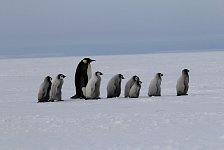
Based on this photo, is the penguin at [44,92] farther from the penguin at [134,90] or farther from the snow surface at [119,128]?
the snow surface at [119,128]

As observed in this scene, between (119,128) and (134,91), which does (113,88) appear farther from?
(119,128)

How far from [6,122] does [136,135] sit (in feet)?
8.29

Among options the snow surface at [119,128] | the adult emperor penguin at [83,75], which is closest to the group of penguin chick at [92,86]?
the adult emperor penguin at [83,75]

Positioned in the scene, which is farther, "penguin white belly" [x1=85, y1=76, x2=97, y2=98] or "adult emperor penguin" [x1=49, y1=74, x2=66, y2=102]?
"adult emperor penguin" [x1=49, y1=74, x2=66, y2=102]

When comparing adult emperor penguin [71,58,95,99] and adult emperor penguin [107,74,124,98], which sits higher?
adult emperor penguin [71,58,95,99]

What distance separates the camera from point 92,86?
11.2 meters

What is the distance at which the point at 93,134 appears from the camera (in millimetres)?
5703

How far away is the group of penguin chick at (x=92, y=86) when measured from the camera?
444 inches

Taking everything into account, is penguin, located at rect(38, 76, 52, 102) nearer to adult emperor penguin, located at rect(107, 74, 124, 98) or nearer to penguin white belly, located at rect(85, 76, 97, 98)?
penguin white belly, located at rect(85, 76, 97, 98)

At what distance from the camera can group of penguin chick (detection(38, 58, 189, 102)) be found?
37.0ft

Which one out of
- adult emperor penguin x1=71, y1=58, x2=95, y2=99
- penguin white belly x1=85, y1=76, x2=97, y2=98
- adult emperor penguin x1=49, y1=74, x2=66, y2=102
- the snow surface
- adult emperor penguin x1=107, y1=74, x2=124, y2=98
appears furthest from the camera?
adult emperor penguin x1=71, y1=58, x2=95, y2=99

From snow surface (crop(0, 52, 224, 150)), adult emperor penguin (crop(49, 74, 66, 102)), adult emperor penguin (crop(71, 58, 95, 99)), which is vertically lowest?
snow surface (crop(0, 52, 224, 150))

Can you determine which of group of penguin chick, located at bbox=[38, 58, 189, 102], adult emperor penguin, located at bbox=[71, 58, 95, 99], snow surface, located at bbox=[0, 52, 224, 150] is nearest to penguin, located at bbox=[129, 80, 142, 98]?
group of penguin chick, located at bbox=[38, 58, 189, 102]

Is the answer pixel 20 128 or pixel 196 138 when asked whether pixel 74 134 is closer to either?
pixel 20 128
